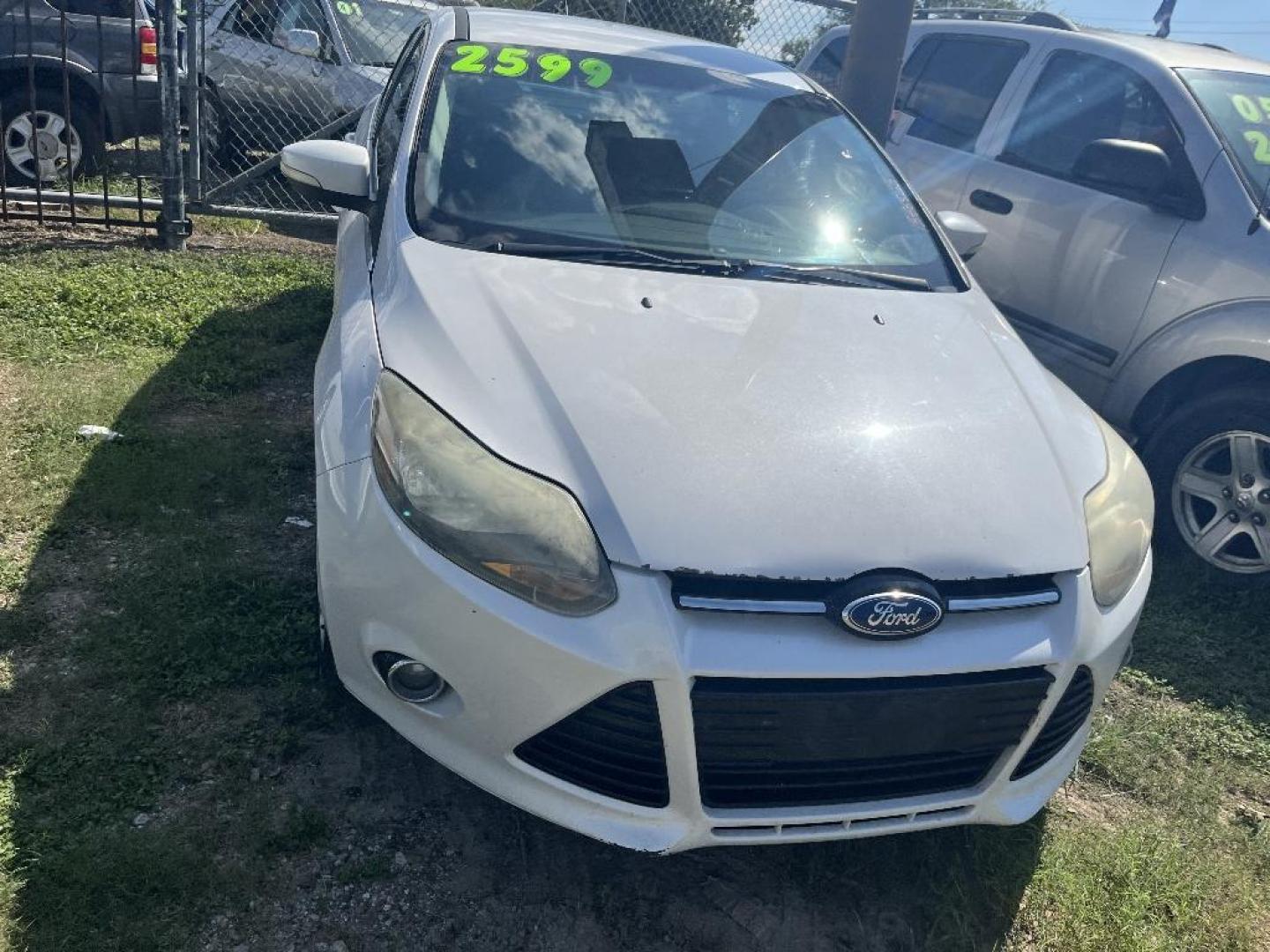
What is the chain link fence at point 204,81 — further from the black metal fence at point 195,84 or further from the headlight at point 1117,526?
the headlight at point 1117,526

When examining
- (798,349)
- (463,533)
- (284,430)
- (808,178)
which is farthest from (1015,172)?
(463,533)

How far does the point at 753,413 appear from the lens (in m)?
2.31

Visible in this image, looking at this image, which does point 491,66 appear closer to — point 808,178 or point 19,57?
point 808,178

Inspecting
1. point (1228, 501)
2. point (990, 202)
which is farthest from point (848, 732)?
point (990, 202)

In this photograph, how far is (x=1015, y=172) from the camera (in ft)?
16.3

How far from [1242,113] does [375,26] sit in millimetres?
6223

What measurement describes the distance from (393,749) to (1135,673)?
2.37m

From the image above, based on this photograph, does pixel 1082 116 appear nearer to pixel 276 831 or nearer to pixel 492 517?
pixel 492 517

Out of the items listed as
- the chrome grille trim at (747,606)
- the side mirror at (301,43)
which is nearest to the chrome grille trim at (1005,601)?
the chrome grille trim at (747,606)

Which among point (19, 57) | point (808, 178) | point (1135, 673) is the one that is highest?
point (808, 178)

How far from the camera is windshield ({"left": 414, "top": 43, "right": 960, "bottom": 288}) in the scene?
9.84ft

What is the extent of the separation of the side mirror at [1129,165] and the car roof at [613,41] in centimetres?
120

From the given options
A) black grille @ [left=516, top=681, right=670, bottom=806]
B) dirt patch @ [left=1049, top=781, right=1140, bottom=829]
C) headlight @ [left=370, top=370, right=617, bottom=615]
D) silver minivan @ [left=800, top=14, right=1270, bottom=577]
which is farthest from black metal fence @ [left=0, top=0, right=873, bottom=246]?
dirt patch @ [left=1049, top=781, right=1140, bottom=829]

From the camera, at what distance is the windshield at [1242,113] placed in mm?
4156
